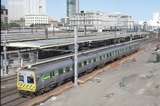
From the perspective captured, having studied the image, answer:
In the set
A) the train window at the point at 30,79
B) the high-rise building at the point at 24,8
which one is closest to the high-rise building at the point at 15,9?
the high-rise building at the point at 24,8

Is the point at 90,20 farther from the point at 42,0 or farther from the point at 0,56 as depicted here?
the point at 0,56

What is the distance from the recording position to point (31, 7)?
9681 centimetres

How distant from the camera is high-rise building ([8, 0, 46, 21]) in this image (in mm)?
96812

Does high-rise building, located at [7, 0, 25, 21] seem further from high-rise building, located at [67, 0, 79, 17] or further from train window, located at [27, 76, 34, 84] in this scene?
train window, located at [27, 76, 34, 84]

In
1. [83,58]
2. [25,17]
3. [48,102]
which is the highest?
[25,17]

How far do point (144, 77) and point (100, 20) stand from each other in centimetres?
9281

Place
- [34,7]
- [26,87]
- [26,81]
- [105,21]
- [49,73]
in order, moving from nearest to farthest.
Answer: [26,81]
[26,87]
[49,73]
[34,7]
[105,21]

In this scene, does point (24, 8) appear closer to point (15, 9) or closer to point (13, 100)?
point (15, 9)

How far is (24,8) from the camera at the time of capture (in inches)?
3979

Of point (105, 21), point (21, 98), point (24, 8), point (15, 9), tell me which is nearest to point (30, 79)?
point (21, 98)

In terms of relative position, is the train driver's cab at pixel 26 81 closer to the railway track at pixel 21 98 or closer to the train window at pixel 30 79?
the train window at pixel 30 79

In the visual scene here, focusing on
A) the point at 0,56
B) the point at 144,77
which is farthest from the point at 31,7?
the point at 144,77

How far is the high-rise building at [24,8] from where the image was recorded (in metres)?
96.8

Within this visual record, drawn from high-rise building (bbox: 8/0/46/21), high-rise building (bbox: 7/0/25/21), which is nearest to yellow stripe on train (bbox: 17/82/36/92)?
high-rise building (bbox: 7/0/25/21)
